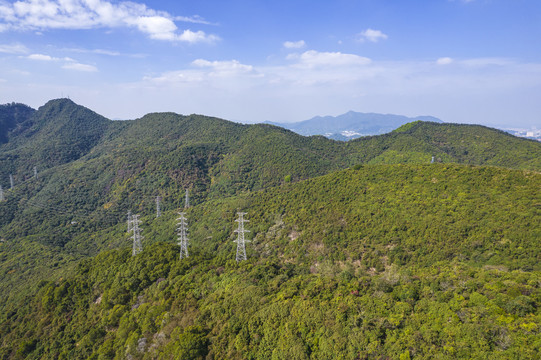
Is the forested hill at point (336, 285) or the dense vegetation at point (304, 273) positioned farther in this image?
the dense vegetation at point (304, 273)

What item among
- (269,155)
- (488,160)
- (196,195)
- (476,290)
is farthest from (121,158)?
(488,160)

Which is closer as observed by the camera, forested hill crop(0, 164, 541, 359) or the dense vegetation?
forested hill crop(0, 164, 541, 359)

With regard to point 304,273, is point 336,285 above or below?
above

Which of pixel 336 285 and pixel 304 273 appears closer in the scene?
pixel 336 285

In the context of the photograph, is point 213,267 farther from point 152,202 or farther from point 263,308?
point 152,202
